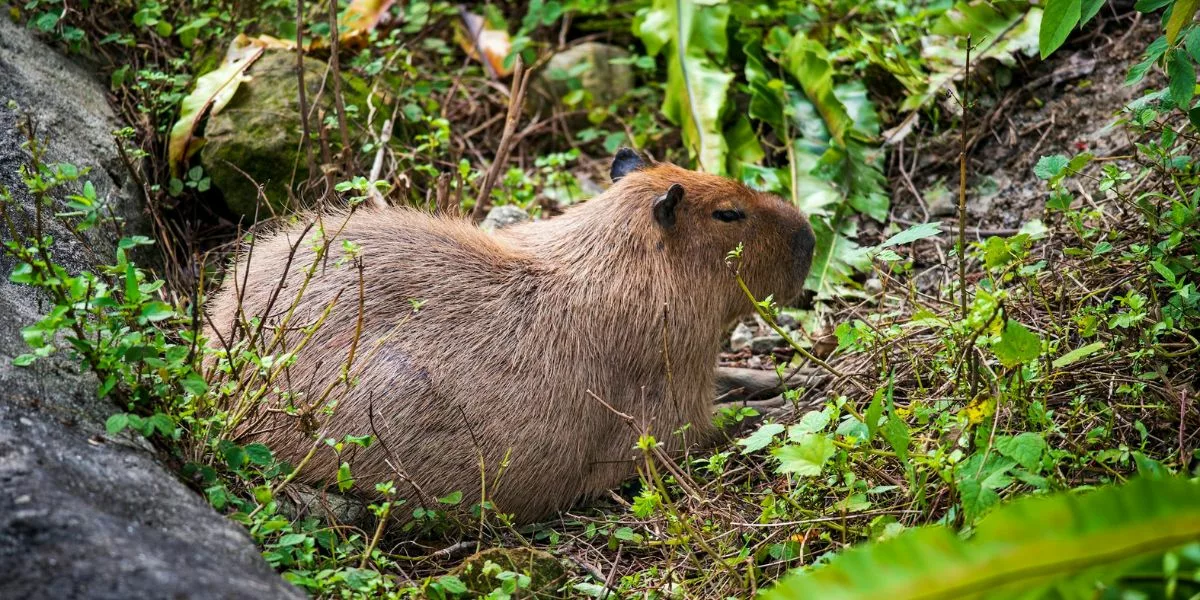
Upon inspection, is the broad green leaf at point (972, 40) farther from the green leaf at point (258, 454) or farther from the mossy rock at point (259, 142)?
the green leaf at point (258, 454)

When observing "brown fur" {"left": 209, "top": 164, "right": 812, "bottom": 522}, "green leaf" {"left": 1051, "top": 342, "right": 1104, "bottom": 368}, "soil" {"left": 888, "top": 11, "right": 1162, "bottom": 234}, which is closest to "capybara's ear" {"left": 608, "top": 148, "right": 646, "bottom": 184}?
"brown fur" {"left": 209, "top": 164, "right": 812, "bottom": 522}

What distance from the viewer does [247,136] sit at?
232 inches

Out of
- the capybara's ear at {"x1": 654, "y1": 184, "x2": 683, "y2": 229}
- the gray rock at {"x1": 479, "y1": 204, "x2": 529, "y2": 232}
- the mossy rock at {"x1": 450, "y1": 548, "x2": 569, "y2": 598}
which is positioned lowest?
the mossy rock at {"x1": 450, "y1": 548, "x2": 569, "y2": 598}

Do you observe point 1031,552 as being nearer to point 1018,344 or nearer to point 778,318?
point 1018,344

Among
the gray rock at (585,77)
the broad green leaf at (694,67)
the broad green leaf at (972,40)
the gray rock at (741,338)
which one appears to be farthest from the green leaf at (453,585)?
the gray rock at (585,77)

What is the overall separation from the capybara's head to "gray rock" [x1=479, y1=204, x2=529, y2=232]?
34.3 inches

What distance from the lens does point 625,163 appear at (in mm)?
5754

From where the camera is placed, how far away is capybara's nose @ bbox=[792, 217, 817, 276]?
18.1 ft

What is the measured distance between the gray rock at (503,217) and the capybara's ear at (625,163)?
74cm

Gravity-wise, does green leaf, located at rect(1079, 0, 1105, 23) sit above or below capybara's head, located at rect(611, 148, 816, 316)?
above

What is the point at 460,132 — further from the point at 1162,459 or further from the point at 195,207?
the point at 1162,459

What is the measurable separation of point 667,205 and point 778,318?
1.39 meters

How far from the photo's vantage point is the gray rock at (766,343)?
5949mm

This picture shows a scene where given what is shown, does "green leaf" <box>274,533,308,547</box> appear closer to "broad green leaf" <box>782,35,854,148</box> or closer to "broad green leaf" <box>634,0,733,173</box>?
"broad green leaf" <box>634,0,733,173</box>
